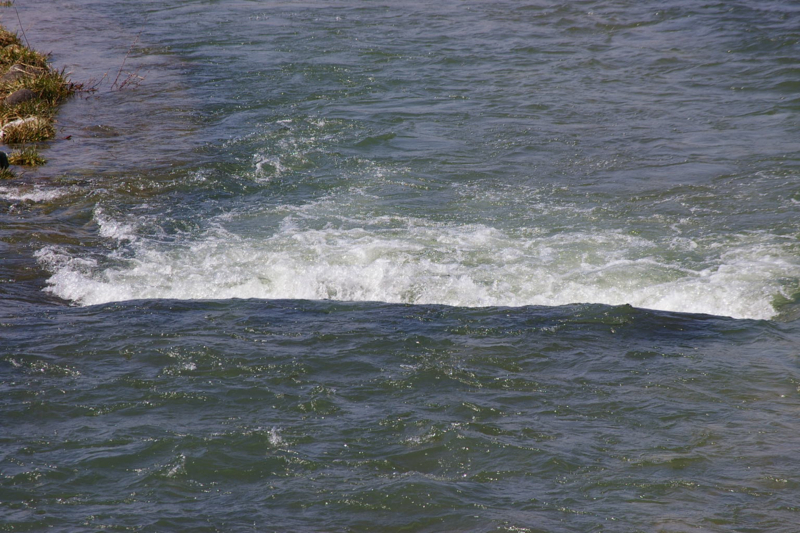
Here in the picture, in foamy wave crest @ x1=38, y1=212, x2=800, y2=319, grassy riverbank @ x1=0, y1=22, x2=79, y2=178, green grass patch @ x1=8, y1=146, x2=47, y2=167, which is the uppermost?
grassy riverbank @ x1=0, y1=22, x2=79, y2=178

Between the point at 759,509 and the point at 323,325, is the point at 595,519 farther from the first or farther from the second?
the point at 323,325

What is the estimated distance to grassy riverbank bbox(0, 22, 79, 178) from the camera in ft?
41.6

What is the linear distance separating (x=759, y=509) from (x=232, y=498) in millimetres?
2961

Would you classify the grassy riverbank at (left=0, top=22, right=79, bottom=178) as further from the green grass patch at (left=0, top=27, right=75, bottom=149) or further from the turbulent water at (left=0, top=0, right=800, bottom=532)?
the turbulent water at (left=0, top=0, right=800, bottom=532)

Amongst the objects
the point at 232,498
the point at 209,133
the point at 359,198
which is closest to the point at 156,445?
the point at 232,498

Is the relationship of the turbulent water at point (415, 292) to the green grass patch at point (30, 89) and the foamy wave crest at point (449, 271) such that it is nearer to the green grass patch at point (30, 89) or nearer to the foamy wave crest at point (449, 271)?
the foamy wave crest at point (449, 271)

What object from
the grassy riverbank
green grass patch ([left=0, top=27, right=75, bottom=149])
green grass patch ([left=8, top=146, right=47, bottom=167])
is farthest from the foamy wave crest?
green grass patch ([left=0, top=27, right=75, bottom=149])

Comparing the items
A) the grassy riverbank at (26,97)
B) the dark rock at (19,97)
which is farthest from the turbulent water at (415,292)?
the dark rock at (19,97)

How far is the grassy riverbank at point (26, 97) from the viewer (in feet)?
41.6

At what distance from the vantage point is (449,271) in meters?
8.57

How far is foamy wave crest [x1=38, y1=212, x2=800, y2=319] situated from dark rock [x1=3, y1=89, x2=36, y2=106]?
6.00 m

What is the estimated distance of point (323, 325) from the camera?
22.6 feet

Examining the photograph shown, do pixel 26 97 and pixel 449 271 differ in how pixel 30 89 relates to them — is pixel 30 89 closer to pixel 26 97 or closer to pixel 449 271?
pixel 26 97

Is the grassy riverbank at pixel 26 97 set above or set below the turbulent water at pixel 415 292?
above
